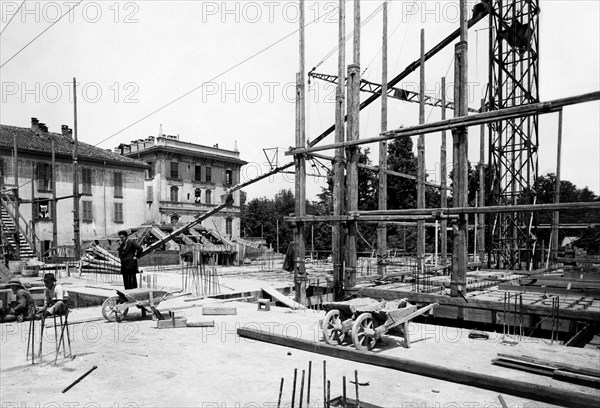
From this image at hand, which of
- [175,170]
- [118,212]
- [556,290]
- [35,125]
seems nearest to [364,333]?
[556,290]

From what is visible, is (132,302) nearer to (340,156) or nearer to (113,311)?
(113,311)

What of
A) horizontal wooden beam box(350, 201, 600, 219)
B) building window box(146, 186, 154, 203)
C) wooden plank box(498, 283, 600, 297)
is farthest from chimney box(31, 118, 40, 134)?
wooden plank box(498, 283, 600, 297)

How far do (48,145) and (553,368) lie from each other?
130 ft

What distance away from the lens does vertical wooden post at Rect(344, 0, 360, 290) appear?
14250 millimetres

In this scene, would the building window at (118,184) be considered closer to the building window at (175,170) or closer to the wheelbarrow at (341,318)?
the building window at (175,170)

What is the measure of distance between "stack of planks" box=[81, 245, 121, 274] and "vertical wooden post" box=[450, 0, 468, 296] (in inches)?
707

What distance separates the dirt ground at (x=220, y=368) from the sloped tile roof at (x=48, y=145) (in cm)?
2881

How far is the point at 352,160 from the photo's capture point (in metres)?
14.5

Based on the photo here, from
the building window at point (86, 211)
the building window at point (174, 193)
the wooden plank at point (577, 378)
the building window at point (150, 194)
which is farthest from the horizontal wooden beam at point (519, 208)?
the building window at point (150, 194)

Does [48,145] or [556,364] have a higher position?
[48,145]

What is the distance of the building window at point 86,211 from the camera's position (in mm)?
39688

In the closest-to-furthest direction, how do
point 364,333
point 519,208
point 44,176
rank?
point 364,333 < point 519,208 < point 44,176

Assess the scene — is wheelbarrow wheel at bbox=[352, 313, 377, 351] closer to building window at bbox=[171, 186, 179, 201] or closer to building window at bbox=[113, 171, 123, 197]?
building window at bbox=[113, 171, 123, 197]

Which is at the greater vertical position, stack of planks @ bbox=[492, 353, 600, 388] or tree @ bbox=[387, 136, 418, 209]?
tree @ bbox=[387, 136, 418, 209]
